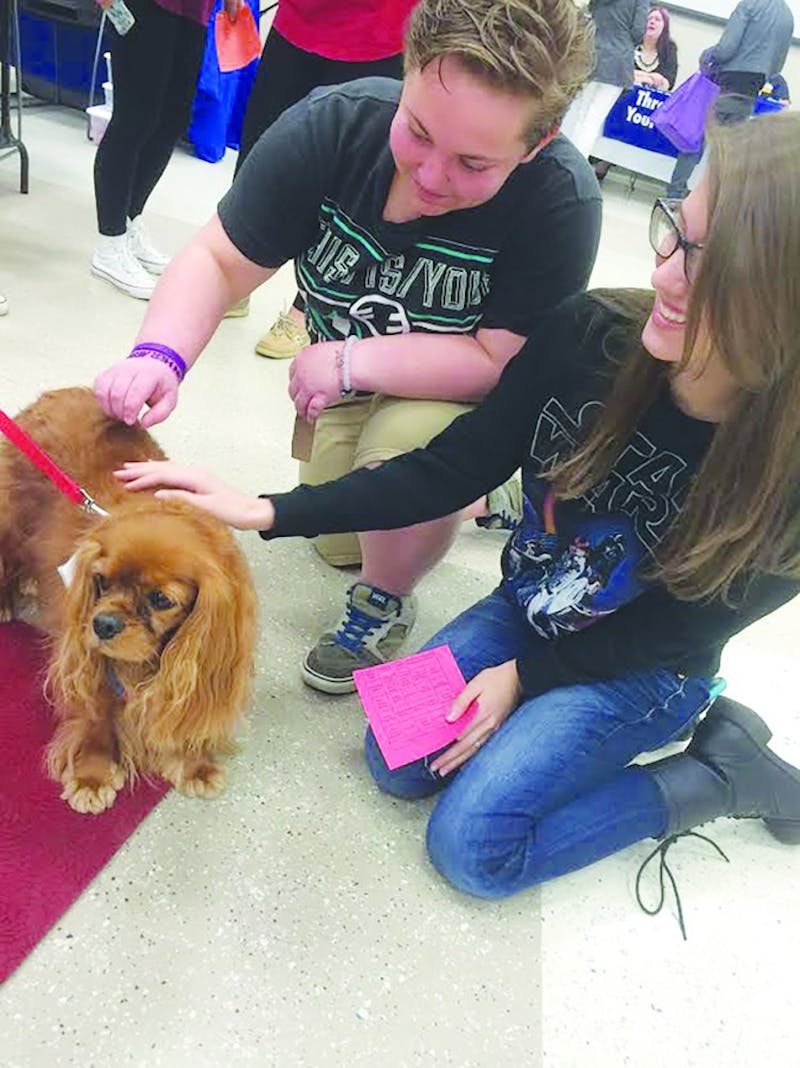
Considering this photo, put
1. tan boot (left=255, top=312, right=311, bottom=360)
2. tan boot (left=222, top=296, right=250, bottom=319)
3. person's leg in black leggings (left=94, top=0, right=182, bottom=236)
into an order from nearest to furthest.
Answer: person's leg in black leggings (left=94, top=0, right=182, bottom=236) → tan boot (left=255, top=312, right=311, bottom=360) → tan boot (left=222, top=296, right=250, bottom=319)

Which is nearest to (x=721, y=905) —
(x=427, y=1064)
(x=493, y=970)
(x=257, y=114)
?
(x=493, y=970)

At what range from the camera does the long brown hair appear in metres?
Result: 0.85

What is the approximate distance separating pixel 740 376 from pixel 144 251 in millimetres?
2323

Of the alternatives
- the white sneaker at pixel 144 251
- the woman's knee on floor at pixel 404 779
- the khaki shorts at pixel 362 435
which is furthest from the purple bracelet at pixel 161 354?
the white sneaker at pixel 144 251

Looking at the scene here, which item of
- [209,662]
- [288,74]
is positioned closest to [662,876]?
[209,662]

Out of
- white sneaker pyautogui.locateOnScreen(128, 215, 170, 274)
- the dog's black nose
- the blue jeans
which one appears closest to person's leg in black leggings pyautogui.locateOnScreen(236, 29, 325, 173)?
white sneaker pyautogui.locateOnScreen(128, 215, 170, 274)

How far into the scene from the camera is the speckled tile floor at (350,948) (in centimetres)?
99

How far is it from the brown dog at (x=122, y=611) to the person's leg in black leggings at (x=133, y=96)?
4.40ft

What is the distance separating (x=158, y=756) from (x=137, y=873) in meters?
0.16

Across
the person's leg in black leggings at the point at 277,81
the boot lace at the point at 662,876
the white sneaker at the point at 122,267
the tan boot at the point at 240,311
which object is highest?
the person's leg in black leggings at the point at 277,81

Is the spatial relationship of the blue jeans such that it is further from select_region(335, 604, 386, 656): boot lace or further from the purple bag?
the purple bag

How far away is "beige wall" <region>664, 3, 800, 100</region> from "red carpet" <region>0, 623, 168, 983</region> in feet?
23.2

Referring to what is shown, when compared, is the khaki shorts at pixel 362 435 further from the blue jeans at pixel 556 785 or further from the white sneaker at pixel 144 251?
the white sneaker at pixel 144 251

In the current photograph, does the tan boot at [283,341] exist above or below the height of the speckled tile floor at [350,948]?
below
